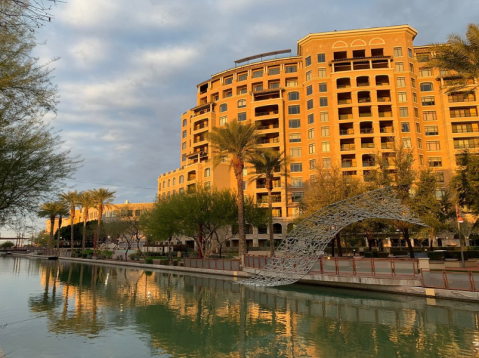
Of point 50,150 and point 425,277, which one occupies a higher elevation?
point 50,150

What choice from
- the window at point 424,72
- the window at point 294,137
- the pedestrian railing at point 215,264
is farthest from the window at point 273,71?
the pedestrian railing at point 215,264

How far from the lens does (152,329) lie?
1560 cm

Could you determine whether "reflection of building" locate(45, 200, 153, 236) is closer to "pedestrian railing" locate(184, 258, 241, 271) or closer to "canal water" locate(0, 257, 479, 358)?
"pedestrian railing" locate(184, 258, 241, 271)

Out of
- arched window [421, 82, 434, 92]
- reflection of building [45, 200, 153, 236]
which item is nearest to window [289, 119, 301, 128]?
arched window [421, 82, 434, 92]

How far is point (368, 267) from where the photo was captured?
2373 centimetres

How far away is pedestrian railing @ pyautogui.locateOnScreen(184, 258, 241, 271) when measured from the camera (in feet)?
115

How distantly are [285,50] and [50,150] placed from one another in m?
74.1

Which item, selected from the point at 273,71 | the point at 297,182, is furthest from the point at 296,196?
the point at 273,71

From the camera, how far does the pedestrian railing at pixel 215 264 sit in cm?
3519

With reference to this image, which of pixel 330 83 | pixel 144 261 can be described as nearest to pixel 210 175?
pixel 144 261

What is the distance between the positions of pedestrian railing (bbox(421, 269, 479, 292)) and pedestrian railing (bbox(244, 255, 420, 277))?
0.97 m

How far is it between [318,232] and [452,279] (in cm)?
855

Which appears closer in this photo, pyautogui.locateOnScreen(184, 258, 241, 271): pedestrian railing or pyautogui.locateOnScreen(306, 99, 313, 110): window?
pyautogui.locateOnScreen(184, 258, 241, 271): pedestrian railing

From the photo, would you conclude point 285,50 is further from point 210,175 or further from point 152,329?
point 152,329
